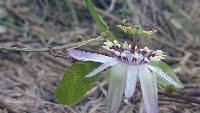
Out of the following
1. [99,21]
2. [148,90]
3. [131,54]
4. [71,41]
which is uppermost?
[71,41]

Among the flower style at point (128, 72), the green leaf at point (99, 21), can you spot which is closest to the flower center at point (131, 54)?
the flower style at point (128, 72)

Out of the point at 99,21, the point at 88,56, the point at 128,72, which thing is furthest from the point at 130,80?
the point at 99,21

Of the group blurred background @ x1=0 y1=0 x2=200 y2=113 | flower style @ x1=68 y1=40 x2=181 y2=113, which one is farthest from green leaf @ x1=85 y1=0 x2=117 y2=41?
flower style @ x1=68 y1=40 x2=181 y2=113

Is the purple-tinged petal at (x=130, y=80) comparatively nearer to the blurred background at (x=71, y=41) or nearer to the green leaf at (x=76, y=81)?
the green leaf at (x=76, y=81)

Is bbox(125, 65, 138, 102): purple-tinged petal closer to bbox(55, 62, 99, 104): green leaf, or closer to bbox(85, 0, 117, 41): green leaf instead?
bbox(55, 62, 99, 104): green leaf

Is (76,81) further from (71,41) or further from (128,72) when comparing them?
(71,41)

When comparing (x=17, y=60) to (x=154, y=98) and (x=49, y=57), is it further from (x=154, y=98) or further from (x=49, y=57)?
(x=154, y=98)
